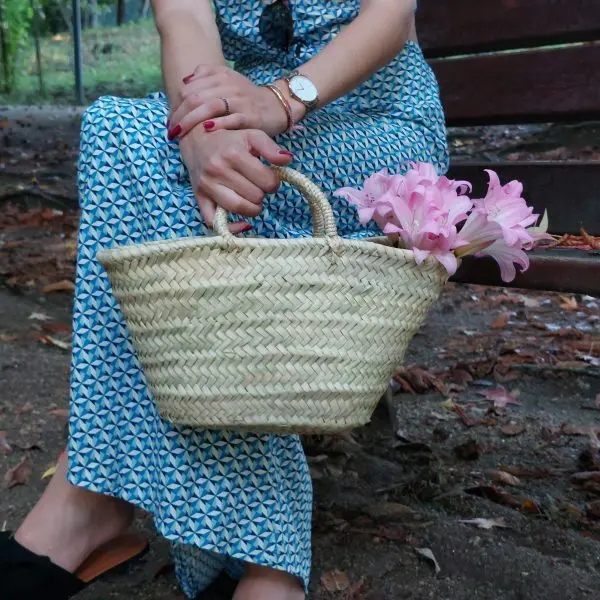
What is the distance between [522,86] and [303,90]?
117 cm

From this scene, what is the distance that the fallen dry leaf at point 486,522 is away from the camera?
1.80m

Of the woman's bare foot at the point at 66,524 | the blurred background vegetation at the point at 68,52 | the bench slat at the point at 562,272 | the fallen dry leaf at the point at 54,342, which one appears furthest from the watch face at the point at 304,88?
the blurred background vegetation at the point at 68,52

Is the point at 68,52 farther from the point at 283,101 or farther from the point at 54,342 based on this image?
the point at 283,101

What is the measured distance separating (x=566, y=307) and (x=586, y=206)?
156cm

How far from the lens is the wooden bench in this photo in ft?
7.09

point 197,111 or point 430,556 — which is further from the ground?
point 197,111

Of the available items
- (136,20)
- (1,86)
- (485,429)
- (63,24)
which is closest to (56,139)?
(1,86)

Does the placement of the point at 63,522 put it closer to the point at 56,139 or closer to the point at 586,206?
the point at 586,206

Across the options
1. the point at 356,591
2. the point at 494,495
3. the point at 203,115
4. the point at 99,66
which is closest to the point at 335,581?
the point at 356,591

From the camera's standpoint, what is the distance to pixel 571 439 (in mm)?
2291

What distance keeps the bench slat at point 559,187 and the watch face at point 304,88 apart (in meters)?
0.89

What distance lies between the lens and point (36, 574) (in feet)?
4.42

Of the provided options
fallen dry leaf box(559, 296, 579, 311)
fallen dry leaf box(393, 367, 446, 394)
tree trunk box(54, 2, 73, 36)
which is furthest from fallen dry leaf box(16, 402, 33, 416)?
tree trunk box(54, 2, 73, 36)

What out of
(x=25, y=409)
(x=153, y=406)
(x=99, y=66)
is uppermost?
(x=153, y=406)
